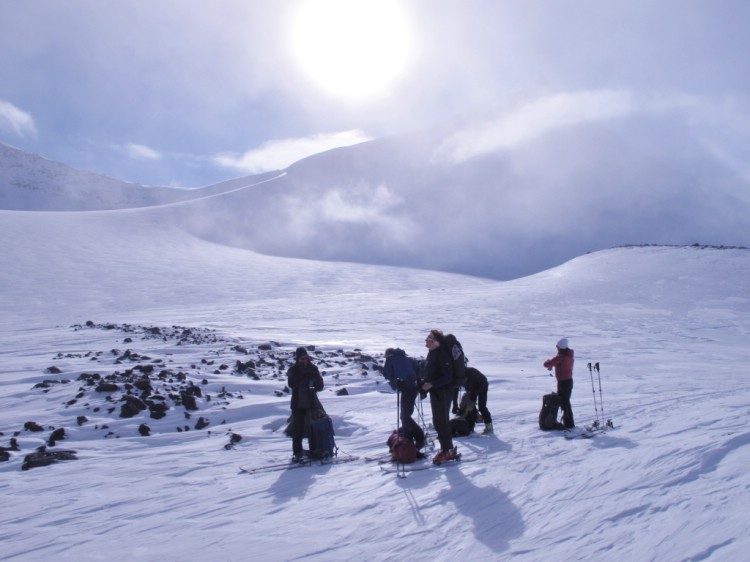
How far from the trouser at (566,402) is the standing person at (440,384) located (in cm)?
237

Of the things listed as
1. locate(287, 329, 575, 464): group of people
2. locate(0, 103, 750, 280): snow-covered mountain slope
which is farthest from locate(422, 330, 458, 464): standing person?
locate(0, 103, 750, 280): snow-covered mountain slope

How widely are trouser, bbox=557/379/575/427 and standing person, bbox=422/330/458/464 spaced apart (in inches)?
93.5

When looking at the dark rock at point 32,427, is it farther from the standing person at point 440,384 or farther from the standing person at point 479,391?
the standing person at point 479,391

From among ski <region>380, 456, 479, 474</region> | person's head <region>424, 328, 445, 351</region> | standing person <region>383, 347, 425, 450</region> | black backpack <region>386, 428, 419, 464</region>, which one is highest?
person's head <region>424, 328, 445, 351</region>

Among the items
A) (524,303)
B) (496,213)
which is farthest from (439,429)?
(496,213)

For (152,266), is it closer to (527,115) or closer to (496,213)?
(496,213)

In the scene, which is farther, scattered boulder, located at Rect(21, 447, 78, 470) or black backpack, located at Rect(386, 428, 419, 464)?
scattered boulder, located at Rect(21, 447, 78, 470)

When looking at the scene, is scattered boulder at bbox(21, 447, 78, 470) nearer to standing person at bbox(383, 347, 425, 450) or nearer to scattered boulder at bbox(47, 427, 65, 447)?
scattered boulder at bbox(47, 427, 65, 447)

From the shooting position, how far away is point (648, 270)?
3897cm

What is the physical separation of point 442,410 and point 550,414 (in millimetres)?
2413

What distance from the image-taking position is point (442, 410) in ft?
24.4

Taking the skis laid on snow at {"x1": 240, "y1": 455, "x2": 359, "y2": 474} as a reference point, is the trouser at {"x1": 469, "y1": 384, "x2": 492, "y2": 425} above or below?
above

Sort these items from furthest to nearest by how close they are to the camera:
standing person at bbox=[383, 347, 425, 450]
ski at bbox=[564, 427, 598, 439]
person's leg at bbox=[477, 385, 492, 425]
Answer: person's leg at bbox=[477, 385, 492, 425] < ski at bbox=[564, 427, 598, 439] < standing person at bbox=[383, 347, 425, 450]

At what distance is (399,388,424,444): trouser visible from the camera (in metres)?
7.78
